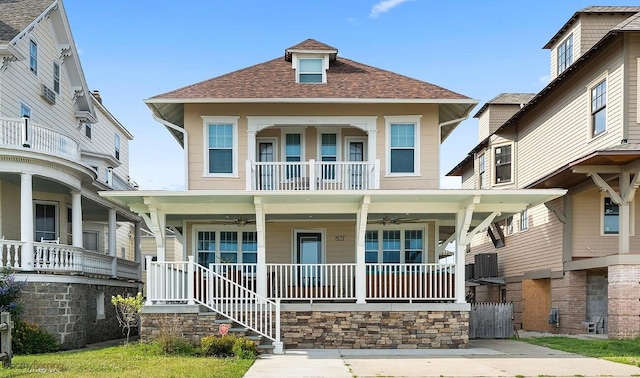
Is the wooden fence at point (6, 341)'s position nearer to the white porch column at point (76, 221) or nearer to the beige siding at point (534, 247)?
the white porch column at point (76, 221)

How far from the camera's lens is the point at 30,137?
17062 millimetres

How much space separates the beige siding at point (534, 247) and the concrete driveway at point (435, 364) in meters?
6.95

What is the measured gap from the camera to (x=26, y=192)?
16422mm

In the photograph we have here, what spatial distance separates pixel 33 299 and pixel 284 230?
282 inches

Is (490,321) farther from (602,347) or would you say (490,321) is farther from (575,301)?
(602,347)

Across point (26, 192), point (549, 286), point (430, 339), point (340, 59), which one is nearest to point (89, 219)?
point (26, 192)

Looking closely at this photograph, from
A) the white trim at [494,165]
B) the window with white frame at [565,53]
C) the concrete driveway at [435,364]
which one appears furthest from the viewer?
the white trim at [494,165]

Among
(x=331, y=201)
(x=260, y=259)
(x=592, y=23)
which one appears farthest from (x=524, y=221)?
(x=260, y=259)

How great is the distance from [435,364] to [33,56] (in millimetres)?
16111

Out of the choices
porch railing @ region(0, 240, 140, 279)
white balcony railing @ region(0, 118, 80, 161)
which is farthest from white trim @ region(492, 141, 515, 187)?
white balcony railing @ region(0, 118, 80, 161)

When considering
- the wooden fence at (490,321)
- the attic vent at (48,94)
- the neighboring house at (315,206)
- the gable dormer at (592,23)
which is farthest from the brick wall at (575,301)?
the attic vent at (48,94)

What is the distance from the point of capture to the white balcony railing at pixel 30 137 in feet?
55.3

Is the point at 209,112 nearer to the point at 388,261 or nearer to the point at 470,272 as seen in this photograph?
the point at 388,261

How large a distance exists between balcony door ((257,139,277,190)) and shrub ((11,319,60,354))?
658 cm
